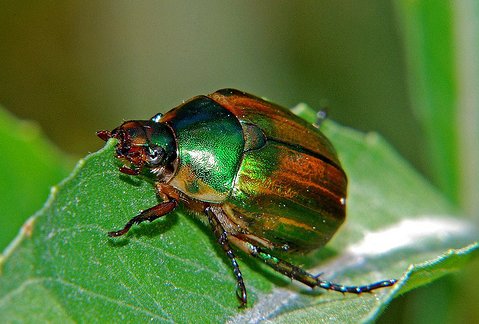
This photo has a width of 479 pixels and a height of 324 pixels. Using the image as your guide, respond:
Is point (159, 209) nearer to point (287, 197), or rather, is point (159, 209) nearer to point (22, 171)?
point (287, 197)

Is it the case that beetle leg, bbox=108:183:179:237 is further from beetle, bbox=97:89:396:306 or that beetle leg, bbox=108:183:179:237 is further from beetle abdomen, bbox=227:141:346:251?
beetle abdomen, bbox=227:141:346:251

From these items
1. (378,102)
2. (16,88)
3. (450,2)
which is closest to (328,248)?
(450,2)

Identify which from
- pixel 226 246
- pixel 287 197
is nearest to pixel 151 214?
pixel 226 246

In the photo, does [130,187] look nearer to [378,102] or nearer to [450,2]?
[450,2]

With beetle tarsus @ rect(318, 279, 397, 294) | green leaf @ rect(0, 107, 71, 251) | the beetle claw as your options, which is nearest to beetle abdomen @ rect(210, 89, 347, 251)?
beetle tarsus @ rect(318, 279, 397, 294)

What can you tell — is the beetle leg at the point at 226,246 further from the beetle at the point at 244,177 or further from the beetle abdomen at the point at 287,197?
the beetle abdomen at the point at 287,197

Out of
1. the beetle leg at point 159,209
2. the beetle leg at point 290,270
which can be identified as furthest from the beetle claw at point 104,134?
the beetle leg at point 290,270

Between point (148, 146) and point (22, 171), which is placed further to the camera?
point (22, 171)
